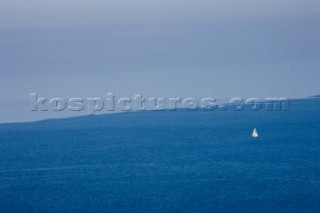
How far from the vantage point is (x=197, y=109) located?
69.5 feet

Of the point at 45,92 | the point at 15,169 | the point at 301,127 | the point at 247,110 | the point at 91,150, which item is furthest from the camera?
the point at 45,92

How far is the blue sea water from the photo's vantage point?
12234 millimetres

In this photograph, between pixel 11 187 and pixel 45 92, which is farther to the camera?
pixel 45 92

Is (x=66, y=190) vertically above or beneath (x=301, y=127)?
beneath

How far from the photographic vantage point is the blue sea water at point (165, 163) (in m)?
12.2

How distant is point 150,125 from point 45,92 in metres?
9.07

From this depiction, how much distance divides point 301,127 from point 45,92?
43.2ft

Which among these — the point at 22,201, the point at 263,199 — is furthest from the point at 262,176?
the point at 22,201

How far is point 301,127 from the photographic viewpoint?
17.9 m

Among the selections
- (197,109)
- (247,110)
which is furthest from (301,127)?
(197,109)

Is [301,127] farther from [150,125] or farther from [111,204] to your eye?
[111,204]

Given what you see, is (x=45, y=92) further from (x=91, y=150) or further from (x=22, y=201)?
(x=22, y=201)

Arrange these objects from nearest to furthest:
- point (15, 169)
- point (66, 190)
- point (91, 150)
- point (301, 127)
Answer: point (66, 190) < point (15, 169) < point (91, 150) < point (301, 127)

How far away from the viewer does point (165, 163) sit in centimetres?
1481
